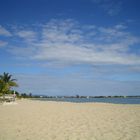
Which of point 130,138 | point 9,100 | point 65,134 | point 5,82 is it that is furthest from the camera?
point 5,82

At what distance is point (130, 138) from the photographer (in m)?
7.96

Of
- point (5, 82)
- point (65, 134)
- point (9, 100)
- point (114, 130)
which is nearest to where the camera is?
point (65, 134)

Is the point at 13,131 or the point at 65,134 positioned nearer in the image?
the point at 65,134

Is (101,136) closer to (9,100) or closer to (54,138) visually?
(54,138)

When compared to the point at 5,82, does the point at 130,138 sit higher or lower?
lower

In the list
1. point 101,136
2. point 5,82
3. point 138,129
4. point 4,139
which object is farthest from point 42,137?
point 5,82

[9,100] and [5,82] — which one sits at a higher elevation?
[5,82]

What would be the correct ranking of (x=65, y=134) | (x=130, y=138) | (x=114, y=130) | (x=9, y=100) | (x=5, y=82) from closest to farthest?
(x=130, y=138) → (x=65, y=134) → (x=114, y=130) → (x=9, y=100) → (x=5, y=82)

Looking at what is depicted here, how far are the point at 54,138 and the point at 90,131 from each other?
1773 mm

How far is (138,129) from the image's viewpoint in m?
9.62

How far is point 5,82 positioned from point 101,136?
45948 millimetres

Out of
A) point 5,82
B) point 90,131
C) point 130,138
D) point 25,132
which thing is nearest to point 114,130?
point 90,131

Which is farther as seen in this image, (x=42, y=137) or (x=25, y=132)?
(x=25, y=132)

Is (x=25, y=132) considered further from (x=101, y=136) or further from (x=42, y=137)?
(x=101, y=136)
